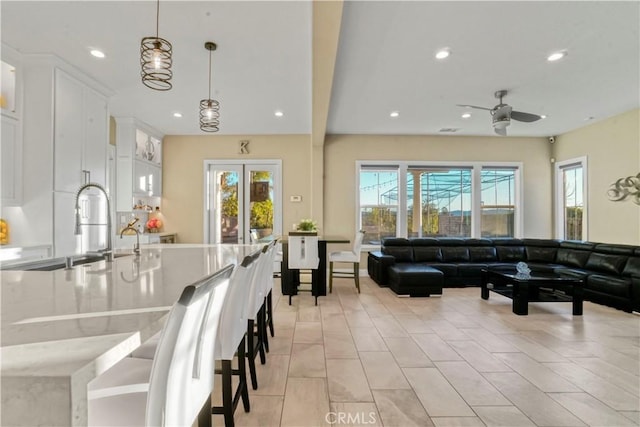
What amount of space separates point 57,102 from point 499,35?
4.67 m

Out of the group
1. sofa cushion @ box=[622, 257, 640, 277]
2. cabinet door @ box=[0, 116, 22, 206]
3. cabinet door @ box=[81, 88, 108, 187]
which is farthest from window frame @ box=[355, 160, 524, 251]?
cabinet door @ box=[0, 116, 22, 206]

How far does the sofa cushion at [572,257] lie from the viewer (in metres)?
4.98

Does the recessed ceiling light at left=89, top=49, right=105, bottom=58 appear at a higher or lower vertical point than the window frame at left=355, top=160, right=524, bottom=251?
higher

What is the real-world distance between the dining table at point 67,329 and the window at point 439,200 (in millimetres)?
5364

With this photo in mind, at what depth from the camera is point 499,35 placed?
9.35 feet

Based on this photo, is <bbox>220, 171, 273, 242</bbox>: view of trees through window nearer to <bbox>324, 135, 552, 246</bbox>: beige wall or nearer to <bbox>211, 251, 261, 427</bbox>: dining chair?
<bbox>324, 135, 552, 246</bbox>: beige wall

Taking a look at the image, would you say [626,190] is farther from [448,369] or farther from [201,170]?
[201,170]

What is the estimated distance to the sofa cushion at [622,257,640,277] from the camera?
412 cm

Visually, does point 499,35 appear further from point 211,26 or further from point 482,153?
point 482,153

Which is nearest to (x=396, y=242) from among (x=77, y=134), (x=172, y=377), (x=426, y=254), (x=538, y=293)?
(x=426, y=254)

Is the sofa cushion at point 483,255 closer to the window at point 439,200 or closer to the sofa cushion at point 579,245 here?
the window at point 439,200

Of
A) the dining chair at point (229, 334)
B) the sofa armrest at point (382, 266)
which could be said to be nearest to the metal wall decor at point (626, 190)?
the sofa armrest at point (382, 266)

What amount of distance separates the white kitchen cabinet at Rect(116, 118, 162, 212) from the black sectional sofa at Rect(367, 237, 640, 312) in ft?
14.7

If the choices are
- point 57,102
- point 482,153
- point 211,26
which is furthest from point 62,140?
point 482,153
